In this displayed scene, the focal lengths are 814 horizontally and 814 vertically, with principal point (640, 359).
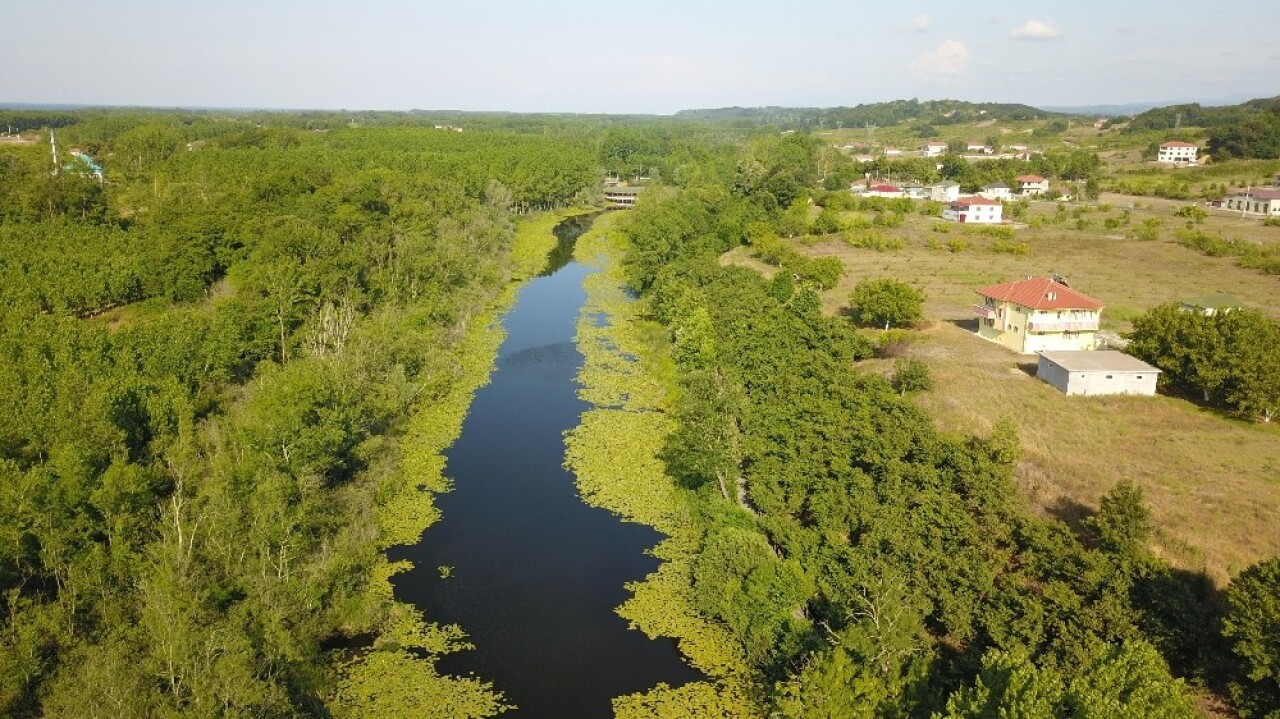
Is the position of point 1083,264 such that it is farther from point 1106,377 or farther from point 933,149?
point 933,149

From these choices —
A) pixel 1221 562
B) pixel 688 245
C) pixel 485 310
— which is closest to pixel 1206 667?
pixel 1221 562

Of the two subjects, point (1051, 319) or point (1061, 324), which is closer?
A: point (1061, 324)

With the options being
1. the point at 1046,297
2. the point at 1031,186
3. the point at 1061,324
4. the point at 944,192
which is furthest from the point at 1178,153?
the point at 1061,324

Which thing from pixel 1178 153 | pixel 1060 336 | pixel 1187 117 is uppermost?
pixel 1187 117

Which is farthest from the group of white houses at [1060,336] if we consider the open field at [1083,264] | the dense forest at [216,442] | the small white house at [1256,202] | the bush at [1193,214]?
the small white house at [1256,202]

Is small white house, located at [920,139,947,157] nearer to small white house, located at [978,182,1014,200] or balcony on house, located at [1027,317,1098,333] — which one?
small white house, located at [978,182,1014,200]

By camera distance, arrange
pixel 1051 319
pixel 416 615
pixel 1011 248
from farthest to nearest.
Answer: pixel 1011 248, pixel 1051 319, pixel 416 615

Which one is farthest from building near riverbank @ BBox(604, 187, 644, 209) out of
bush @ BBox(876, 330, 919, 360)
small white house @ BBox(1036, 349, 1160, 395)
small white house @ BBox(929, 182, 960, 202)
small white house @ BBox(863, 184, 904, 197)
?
small white house @ BBox(1036, 349, 1160, 395)
